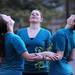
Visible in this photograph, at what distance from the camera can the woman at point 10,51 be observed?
5605 mm

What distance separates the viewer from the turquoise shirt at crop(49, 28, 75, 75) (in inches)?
233

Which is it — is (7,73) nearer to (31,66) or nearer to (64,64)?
(64,64)

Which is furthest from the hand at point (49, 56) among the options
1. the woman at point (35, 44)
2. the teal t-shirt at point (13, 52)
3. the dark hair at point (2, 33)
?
the woman at point (35, 44)

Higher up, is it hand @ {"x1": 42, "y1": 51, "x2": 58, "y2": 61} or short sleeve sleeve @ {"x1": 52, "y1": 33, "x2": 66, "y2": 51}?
short sleeve sleeve @ {"x1": 52, "y1": 33, "x2": 66, "y2": 51}

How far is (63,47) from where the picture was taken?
19.4 ft

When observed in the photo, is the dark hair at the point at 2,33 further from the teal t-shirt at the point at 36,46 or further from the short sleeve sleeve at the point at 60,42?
the teal t-shirt at the point at 36,46

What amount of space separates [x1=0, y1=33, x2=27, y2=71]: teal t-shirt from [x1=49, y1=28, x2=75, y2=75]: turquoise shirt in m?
0.52

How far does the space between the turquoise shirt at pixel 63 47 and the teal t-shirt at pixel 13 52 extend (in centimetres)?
52

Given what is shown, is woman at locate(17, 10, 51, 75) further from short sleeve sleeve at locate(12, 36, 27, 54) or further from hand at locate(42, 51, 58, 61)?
short sleeve sleeve at locate(12, 36, 27, 54)

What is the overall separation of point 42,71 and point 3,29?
5.13ft

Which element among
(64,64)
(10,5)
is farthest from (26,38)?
(10,5)

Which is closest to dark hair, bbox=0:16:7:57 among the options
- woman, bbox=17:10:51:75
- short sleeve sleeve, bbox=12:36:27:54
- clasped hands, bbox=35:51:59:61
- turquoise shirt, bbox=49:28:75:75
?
short sleeve sleeve, bbox=12:36:27:54

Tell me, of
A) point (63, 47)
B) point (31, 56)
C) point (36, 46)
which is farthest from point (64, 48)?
point (36, 46)

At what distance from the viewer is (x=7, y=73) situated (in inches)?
225
